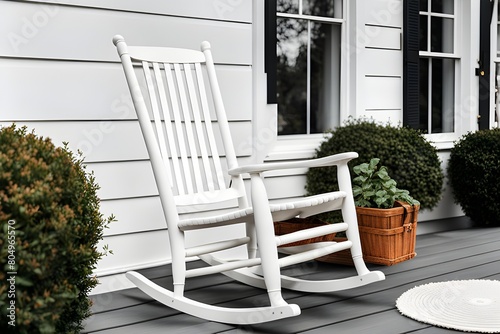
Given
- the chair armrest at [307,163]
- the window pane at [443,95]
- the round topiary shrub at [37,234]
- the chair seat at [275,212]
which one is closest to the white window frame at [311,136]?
the window pane at [443,95]

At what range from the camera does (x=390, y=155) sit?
385cm

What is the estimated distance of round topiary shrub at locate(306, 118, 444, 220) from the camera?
12.6ft

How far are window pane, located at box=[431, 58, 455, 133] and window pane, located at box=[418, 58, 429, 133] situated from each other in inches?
2.7

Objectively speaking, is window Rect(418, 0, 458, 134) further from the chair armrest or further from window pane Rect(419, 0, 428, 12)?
the chair armrest

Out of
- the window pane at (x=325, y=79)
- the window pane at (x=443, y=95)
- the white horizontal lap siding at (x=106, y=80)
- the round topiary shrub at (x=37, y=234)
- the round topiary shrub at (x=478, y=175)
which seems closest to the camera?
the round topiary shrub at (x=37, y=234)

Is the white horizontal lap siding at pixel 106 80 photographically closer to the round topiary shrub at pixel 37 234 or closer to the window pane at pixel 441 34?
the round topiary shrub at pixel 37 234

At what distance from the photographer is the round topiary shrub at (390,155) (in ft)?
12.6

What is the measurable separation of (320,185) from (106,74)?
55.3 inches

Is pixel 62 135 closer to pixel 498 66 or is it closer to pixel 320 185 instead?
pixel 320 185

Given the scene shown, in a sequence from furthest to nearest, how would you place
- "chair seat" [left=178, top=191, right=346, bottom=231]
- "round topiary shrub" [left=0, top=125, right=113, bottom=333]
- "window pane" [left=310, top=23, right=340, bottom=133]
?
"window pane" [left=310, top=23, right=340, bottom=133] < "chair seat" [left=178, top=191, right=346, bottom=231] < "round topiary shrub" [left=0, top=125, right=113, bottom=333]

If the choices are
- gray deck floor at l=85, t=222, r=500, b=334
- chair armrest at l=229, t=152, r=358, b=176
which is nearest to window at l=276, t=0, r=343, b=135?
gray deck floor at l=85, t=222, r=500, b=334

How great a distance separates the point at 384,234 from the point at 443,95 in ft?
6.53

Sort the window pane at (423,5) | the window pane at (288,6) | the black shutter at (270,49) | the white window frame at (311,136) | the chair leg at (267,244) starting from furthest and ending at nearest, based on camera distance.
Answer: the window pane at (423,5) < the window pane at (288,6) < the white window frame at (311,136) < the black shutter at (270,49) < the chair leg at (267,244)

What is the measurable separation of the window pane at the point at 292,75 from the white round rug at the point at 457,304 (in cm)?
151
